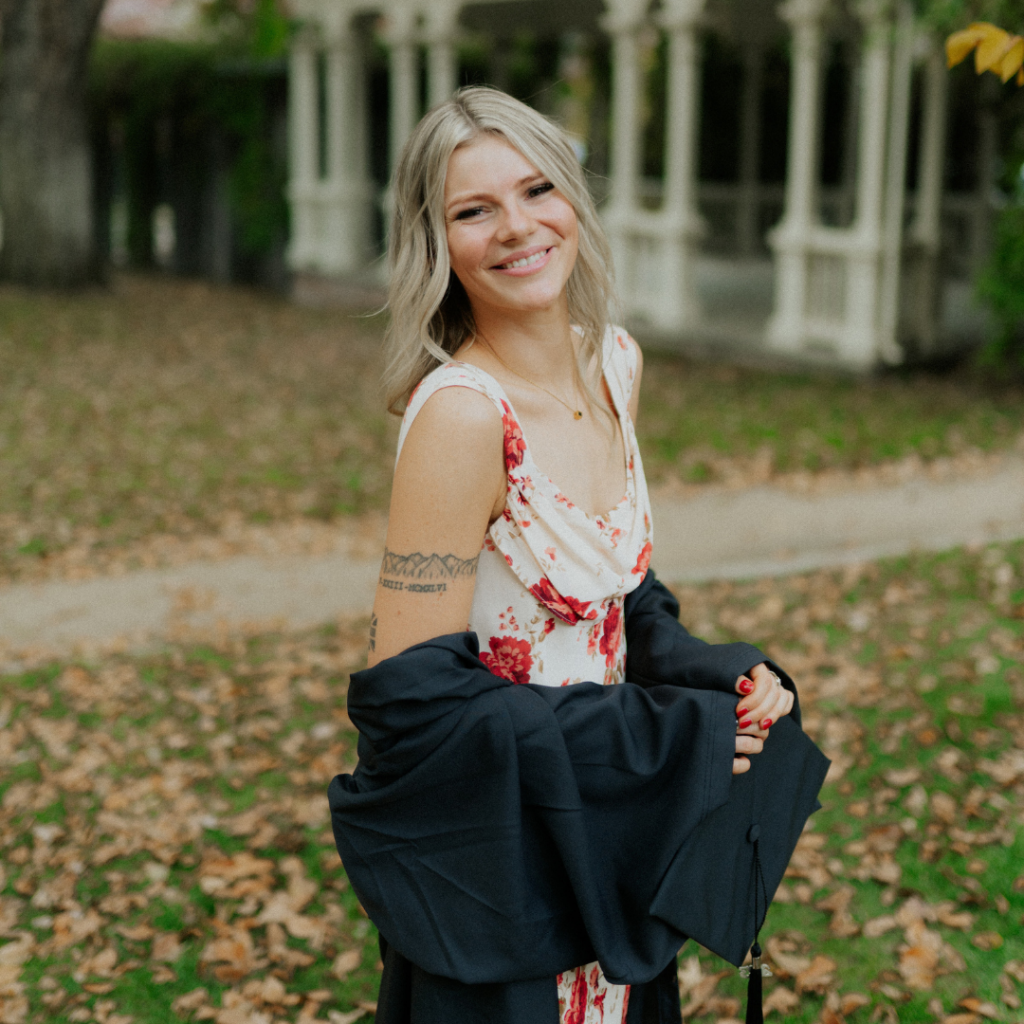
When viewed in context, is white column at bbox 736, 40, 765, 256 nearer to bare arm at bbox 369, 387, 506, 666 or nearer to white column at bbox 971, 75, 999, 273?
white column at bbox 971, 75, 999, 273

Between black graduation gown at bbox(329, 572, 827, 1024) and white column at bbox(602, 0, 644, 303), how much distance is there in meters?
11.6

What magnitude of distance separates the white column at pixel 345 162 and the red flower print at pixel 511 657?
16748 mm

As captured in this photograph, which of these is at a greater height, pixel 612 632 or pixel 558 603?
pixel 558 603

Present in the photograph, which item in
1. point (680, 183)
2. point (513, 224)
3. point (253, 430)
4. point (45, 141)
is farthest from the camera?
point (45, 141)

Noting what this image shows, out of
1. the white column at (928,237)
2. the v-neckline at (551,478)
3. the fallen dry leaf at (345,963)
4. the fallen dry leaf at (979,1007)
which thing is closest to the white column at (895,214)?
the white column at (928,237)

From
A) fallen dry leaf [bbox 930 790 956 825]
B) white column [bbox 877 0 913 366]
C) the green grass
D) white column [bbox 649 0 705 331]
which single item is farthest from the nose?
white column [bbox 649 0 705 331]

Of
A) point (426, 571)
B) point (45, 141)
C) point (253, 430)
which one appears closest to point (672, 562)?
point (253, 430)

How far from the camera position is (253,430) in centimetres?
1032

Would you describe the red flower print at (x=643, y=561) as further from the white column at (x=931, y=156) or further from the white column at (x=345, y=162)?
the white column at (x=345, y=162)

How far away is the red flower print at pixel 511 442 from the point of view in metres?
1.97

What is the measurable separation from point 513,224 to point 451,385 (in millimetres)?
300

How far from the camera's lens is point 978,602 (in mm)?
6230

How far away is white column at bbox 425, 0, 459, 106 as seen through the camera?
1580cm

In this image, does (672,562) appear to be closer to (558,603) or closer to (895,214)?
(558,603)
